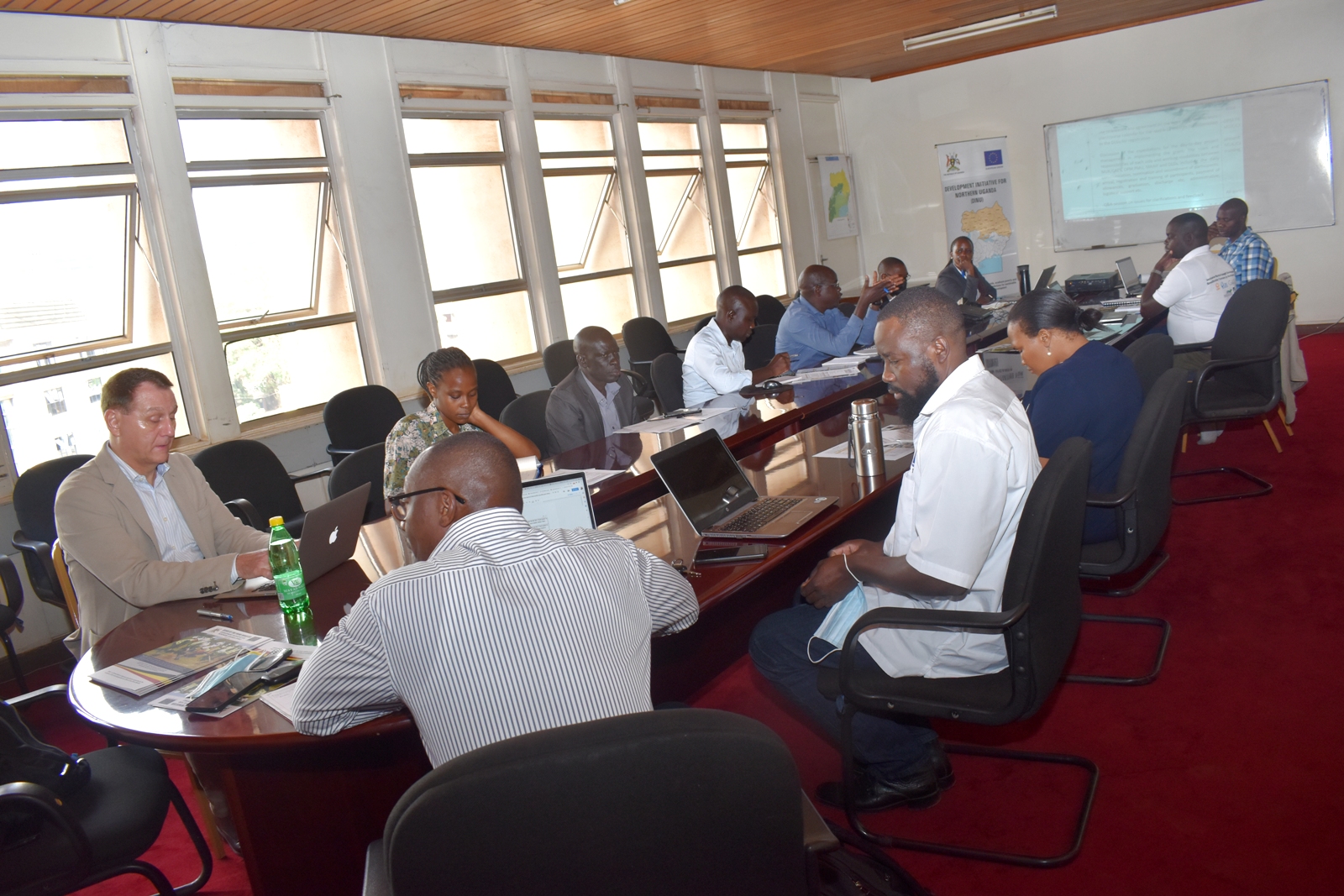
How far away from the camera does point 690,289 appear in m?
8.39

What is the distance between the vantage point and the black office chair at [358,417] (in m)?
4.86

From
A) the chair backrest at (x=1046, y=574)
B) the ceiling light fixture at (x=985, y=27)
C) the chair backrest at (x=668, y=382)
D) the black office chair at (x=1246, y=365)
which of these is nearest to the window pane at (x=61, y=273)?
the chair backrest at (x=668, y=382)

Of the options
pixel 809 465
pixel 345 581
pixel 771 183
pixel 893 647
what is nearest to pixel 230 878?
pixel 345 581

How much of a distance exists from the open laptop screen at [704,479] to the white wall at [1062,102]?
7.84m

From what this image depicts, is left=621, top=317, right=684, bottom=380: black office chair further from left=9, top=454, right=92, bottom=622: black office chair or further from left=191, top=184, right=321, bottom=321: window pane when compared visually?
left=9, top=454, right=92, bottom=622: black office chair

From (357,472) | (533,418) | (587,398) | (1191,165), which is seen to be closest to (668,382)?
(587,398)

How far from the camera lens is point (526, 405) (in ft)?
13.4

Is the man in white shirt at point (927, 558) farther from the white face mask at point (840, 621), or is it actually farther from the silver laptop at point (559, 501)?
the silver laptop at point (559, 501)

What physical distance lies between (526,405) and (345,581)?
1729 mm

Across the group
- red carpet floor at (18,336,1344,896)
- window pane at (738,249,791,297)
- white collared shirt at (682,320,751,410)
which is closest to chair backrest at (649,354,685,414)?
white collared shirt at (682,320,751,410)

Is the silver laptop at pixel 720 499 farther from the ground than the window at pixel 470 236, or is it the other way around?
the window at pixel 470 236

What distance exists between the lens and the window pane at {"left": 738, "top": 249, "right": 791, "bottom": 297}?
901 cm

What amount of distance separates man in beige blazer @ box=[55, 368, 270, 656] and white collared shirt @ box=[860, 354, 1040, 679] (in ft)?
5.49

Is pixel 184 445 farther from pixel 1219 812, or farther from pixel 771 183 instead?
pixel 771 183
